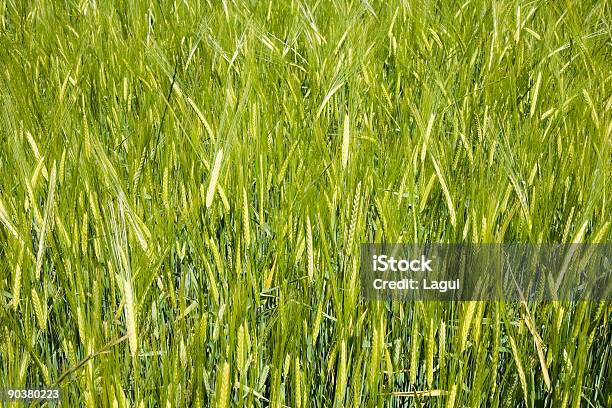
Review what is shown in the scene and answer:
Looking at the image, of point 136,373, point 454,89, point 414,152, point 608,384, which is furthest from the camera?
point 454,89

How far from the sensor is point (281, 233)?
826 millimetres

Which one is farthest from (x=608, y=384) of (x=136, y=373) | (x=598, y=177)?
(x=136, y=373)

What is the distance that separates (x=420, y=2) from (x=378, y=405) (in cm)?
107

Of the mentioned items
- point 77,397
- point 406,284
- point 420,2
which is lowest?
point 77,397

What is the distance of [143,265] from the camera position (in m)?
0.72

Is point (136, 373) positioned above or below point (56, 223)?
below

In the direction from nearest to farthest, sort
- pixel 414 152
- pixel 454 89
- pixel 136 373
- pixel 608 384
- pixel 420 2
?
pixel 136 373 < pixel 608 384 < pixel 414 152 < pixel 454 89 < pixel 420 2

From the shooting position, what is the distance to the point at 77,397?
740 millimetres

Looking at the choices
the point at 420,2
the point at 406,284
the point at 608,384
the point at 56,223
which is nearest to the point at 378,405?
the point at 406,284

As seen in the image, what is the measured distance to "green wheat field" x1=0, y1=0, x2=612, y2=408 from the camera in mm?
727

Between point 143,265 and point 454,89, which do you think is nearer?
point 143,265

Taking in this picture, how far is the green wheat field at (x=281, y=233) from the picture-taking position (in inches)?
28.6

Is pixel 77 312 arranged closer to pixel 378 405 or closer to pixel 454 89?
pixel 378 405

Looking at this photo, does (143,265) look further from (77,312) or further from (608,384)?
(608,384)
